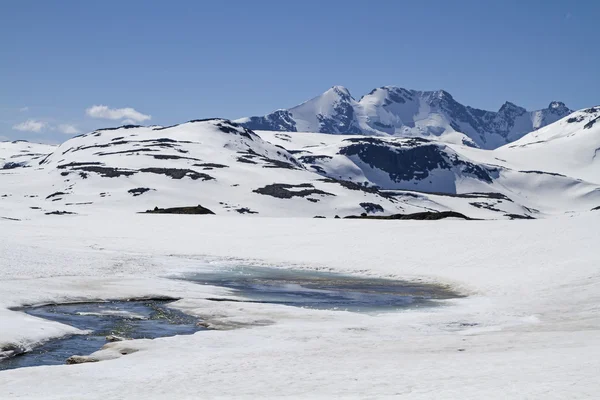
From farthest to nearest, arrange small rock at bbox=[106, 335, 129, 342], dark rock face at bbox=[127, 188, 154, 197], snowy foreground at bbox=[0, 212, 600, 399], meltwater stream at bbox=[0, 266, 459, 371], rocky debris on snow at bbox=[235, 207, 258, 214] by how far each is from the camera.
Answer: dark rock face at bbox=[127, 188, 154, 197] → rocky debris on snow at bbox=[235, 207, 258, 214] → small rock at bbox=[106, 335, 129, 342] → meltwater stream at bbox=[0, 266, 459, 371] → snowy foreground at bbox=[0, 212, 600, 399]

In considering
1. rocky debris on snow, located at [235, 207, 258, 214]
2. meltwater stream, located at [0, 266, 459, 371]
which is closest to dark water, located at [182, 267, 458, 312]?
meltwater stream, located at [0, 266, 459, 371]

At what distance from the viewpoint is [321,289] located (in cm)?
3981

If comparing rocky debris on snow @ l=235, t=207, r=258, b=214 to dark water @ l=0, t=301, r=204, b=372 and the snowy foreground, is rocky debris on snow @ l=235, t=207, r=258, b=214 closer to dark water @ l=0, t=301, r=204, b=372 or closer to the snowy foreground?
the snowy foreground

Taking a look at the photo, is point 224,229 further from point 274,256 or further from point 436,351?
point 436,351

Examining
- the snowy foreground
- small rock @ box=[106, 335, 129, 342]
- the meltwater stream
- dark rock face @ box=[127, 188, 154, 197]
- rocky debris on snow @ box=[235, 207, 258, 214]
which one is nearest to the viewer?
the snowy foreground

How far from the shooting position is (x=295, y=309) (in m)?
31.0

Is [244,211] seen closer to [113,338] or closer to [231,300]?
[231,300]

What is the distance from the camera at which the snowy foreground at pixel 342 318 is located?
16.2 meters

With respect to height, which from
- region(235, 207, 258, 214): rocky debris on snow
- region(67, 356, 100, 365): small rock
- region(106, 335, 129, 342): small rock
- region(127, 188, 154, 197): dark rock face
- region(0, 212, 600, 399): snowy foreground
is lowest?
region(67, 356, 100, 365): small rock

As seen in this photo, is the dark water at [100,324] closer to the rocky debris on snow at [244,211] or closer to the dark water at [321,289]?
the dark water at [321,289]

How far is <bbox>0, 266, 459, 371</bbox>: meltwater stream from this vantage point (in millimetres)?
23297

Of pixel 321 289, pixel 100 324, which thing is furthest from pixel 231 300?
pixel 100 324

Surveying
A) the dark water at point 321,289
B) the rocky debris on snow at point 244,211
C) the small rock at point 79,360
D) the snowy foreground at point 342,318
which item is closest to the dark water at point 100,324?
the small rock at point 79,360

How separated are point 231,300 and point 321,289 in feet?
24.6
